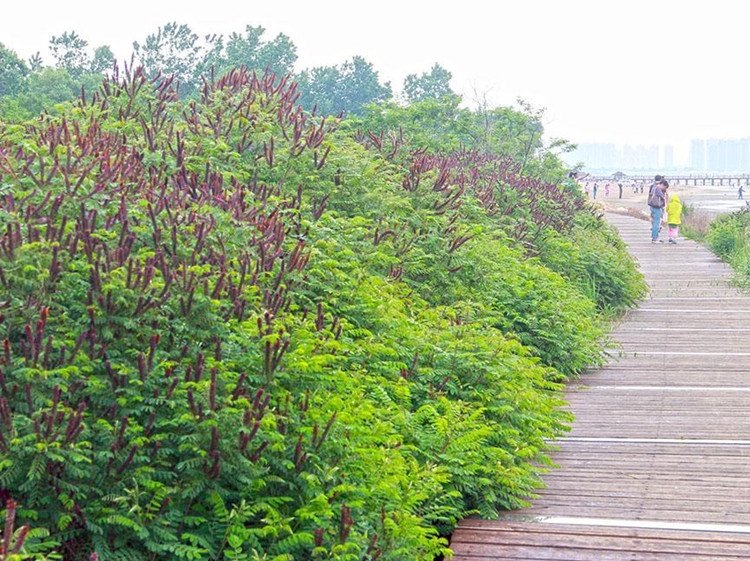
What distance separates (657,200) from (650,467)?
1805 cm

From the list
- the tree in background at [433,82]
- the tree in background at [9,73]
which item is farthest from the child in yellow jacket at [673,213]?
the tree in background at [433,82]

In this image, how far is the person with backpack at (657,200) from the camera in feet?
77.3

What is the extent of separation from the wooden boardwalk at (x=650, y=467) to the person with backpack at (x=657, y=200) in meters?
11.5

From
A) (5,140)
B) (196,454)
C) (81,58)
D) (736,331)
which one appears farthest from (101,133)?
(81,58)

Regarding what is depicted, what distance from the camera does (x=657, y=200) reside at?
23.8m

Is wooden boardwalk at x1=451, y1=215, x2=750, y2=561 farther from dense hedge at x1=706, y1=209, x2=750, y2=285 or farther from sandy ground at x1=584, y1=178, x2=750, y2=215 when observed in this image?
sandy ground at x1=584, y1=178, x2=750, y2=215

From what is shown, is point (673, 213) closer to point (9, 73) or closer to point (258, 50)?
point (9, 73)

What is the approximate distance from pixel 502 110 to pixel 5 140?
19.4 meters

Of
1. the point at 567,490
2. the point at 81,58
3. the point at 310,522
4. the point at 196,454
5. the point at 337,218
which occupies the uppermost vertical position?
the point at 81,58

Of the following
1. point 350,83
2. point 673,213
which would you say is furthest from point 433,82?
point 673,213

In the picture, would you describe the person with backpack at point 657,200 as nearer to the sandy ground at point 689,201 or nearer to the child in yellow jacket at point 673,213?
the child in yellow jacket at point 673,213

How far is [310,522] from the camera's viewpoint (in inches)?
180

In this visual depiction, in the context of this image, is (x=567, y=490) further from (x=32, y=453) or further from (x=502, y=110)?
(x=502, y=110)

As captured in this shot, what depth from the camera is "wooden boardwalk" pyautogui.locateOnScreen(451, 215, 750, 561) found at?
529cm
